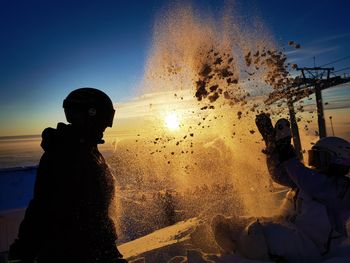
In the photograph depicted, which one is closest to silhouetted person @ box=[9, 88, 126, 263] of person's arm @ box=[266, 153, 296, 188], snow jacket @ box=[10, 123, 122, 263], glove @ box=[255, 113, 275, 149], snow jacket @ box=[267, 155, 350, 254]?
snow jacket @ box=[10, 123, 122, 263]

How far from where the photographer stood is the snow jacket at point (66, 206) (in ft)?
A: 7.86

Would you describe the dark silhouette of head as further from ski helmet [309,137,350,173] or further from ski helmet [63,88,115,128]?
ski helmet [309,137,350,173]

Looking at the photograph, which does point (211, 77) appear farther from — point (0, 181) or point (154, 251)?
A: point (0, 181)

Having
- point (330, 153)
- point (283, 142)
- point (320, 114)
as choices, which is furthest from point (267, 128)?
point (320, 114)

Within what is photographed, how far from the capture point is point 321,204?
436 centimetres

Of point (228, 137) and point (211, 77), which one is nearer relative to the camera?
point (211, 77)

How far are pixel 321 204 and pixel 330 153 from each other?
0.70 meters

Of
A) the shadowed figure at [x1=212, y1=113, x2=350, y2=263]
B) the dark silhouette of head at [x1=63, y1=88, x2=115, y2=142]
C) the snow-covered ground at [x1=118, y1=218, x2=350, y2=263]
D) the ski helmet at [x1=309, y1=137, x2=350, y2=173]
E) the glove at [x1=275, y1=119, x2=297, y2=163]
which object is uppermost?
the dark silhouette of head at [x1=63, y1=88, x2=115, y2=142]

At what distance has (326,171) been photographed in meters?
4.48

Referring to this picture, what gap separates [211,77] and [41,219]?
8.52 m

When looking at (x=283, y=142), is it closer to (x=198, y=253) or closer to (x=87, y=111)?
(x=198, y=253)

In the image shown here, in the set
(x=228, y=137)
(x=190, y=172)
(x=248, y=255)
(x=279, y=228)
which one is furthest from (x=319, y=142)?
(x=190, y=172)

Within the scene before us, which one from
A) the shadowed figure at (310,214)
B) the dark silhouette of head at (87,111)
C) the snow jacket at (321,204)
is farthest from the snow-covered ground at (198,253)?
the dark silhouette of head at (87,111)

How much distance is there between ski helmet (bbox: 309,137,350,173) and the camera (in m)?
4.32
